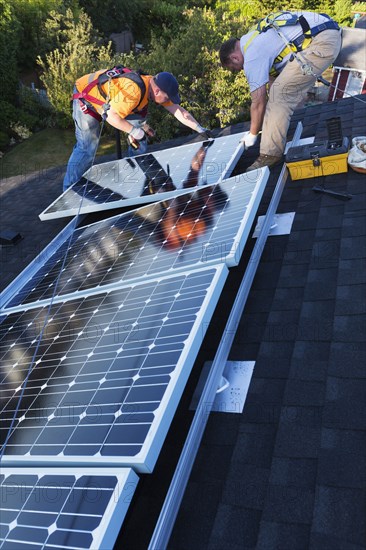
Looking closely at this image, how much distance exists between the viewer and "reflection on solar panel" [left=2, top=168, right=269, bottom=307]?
454 centimetres

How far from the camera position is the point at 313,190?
604cm

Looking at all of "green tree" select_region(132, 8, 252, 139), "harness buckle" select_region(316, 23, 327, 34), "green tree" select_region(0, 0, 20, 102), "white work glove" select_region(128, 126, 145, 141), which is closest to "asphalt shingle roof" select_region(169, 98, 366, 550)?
"harness buckle" select_region(316, 23, 327, 34)

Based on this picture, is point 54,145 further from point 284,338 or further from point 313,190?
point 284,338

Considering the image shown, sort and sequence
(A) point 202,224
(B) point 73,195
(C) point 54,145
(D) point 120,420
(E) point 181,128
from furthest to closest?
(C) point 54,145 < (E) point 181,128 < (B) point 73,195 < (A) point 202,224 < (D) point 120,420

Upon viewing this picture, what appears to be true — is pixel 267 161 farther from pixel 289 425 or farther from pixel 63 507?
pixel 63 507

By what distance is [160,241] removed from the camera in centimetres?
525

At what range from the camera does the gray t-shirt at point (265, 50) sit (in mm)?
6215

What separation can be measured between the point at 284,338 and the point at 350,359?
667 millimetres

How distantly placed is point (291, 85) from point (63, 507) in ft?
21.2

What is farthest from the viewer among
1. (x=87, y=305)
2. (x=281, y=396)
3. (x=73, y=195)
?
(x=73, y=195)

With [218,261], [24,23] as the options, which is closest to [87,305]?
[218,261]

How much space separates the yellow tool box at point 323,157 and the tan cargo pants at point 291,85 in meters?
0.58

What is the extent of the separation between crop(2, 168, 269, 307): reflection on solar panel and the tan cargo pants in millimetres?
1654

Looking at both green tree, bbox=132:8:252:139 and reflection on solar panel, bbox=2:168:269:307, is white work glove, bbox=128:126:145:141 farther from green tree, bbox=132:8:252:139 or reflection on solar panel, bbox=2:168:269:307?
green tree, bbox=132:8:252:139
